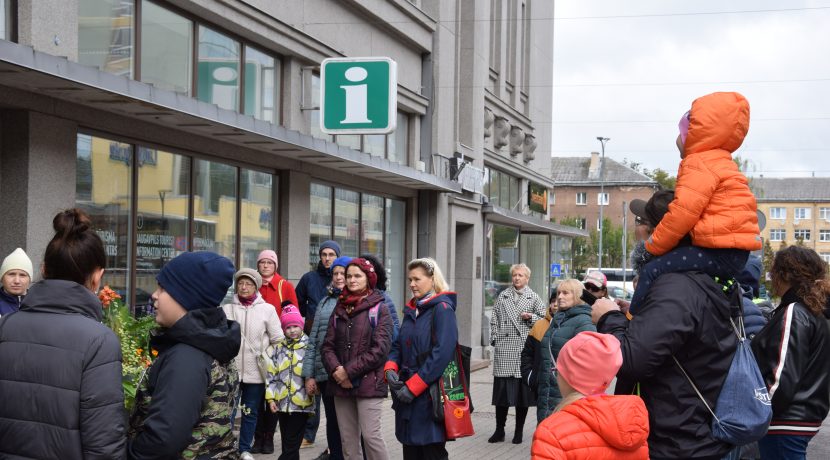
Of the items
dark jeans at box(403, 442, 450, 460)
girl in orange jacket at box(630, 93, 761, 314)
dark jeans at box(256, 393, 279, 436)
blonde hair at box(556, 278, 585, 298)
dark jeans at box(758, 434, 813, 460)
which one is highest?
girl in orange jacket at box(630, 93, 761, 314)

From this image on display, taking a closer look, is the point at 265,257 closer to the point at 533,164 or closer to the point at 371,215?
the point at 371,215

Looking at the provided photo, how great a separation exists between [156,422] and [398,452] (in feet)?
23.1

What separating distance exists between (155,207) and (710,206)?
8388 mm

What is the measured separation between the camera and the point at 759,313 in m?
7.49

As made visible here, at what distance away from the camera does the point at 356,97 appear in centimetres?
1348

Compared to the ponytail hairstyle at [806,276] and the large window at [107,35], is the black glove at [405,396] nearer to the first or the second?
the ponytail hairstyle at [806,276]

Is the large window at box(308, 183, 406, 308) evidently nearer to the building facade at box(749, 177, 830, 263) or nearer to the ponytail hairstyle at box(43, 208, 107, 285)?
the ponytail hairstyle at box(43, 208, 107, 285)

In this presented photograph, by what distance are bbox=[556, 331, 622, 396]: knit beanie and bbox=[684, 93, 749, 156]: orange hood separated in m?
0.90

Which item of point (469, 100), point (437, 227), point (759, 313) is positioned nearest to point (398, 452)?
point (759, 313)

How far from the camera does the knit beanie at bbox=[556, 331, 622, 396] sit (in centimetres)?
358

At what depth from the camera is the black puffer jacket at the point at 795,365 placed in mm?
5324

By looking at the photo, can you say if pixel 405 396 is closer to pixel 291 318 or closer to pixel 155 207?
pixel 291 318

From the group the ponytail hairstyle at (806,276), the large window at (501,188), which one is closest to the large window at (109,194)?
the ponytail hairstyle at (806,276)

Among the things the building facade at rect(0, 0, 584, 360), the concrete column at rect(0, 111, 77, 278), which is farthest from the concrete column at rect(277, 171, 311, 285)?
the concrete column at rect(0, 111, 77, 278)
